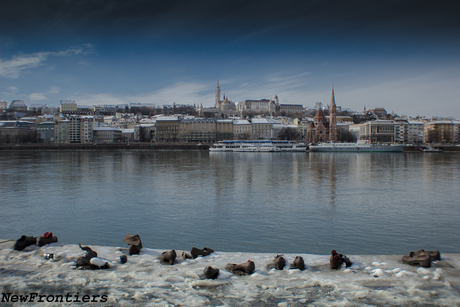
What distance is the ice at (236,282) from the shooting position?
3.90m

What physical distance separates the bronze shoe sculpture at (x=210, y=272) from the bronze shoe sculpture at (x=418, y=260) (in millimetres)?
Result: 2670

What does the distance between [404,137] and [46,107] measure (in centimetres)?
12653

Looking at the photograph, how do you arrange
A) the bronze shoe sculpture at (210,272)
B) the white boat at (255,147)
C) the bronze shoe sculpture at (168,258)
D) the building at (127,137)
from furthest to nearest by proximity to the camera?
1. the building at (127,137)
2. the white boat at (255,147)
3. the bronze shoe sculpture at (168,258)
4. the bronze shoe sculpture at (210,272)

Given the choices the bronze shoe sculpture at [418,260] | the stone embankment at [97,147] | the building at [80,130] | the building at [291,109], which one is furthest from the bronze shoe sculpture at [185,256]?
the building at [291,109]

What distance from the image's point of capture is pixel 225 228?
25.8ft

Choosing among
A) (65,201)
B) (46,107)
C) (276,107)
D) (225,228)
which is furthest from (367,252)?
(46,107)

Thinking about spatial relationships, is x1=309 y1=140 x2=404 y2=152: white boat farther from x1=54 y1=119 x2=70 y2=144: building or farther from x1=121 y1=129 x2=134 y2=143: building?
x1=54 y1=119 x2=70 y2=144: building

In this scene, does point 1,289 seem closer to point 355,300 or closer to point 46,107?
point 355,300

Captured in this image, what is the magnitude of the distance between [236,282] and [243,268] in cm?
30

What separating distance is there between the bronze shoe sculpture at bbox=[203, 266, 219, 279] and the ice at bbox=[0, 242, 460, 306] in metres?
0.08

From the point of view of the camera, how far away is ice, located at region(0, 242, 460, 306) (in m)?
3.90

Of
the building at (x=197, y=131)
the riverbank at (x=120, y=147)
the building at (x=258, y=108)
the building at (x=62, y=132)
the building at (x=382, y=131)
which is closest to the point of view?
the riverbank at (x=120, y=147)

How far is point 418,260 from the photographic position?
4.69 metres

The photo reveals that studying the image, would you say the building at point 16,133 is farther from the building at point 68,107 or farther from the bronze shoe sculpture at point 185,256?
the bronze shoe sculpture at point 185,256
